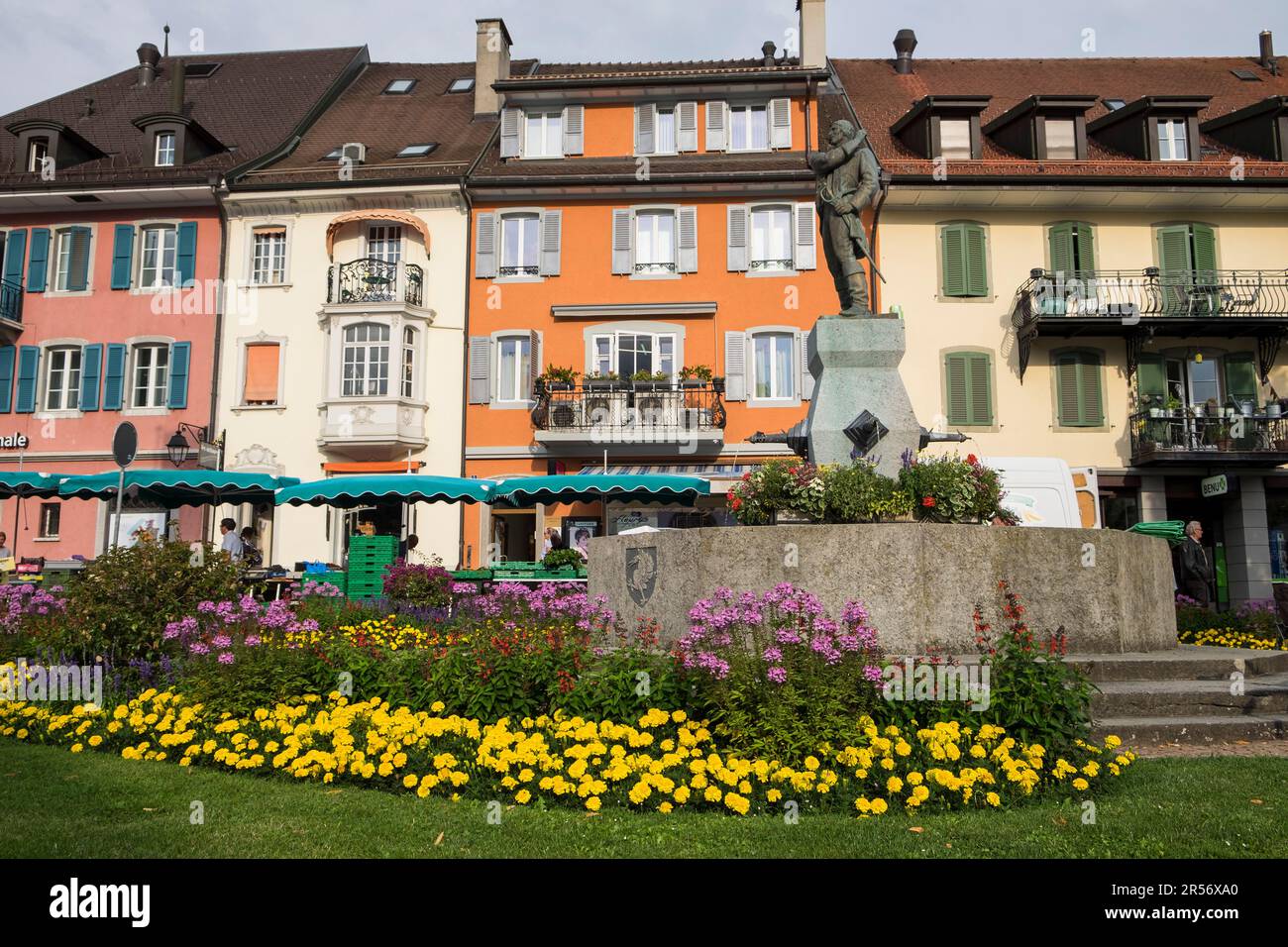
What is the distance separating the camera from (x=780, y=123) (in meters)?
26.4

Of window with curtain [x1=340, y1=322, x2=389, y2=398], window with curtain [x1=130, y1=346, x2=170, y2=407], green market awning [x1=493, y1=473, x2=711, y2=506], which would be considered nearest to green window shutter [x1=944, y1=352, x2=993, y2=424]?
green market awning [x1=493, y1=473, x2=711, y2=506]

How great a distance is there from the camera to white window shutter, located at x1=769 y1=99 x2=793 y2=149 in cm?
2633

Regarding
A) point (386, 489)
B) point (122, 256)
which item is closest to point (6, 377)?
point (122, 256)

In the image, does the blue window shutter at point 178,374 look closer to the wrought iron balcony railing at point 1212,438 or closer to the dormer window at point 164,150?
the dormer window at point 164,150

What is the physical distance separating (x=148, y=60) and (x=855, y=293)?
101 ft

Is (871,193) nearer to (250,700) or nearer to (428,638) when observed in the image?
(428,638)

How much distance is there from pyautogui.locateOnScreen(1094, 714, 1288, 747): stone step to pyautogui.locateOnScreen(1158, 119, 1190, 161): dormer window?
23124mm

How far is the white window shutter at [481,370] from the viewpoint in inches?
998

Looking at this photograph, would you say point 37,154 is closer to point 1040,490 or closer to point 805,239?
point 805,239

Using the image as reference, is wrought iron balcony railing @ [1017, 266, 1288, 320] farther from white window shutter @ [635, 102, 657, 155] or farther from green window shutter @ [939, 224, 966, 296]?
white window shutter @ [635, 102, 657, 155]

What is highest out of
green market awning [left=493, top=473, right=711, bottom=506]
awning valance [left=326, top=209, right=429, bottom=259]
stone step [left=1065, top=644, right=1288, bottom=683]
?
awning valance [left=326, top=209, right=429, bottom=259]

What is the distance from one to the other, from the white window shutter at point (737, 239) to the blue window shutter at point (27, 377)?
60.7 ft

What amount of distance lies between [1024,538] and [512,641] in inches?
168
